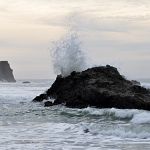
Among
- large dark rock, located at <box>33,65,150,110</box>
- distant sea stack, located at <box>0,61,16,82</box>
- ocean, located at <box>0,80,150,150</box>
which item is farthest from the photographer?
distant sea stack, located at <box>0,61,16,82</box>

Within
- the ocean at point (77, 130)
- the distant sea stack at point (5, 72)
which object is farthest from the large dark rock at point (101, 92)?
the distant sea stack at point (5, 72)

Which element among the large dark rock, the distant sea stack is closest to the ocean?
the large dark rock

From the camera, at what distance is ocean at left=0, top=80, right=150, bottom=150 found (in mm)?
11641

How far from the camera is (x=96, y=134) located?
43.9 feet

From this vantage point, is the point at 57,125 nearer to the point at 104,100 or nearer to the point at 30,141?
the point at 30,141

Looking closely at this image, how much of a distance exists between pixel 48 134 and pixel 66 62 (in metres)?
16.4

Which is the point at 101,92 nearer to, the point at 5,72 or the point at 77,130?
the point at 77,130

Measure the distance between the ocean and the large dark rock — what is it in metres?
1.11

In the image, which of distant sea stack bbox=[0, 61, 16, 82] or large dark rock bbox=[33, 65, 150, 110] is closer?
large dark rock bbox=[33, 65, 150, 110]

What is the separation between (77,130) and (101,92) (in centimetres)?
530

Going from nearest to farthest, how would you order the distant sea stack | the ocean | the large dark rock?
the ocean → the large dark rock → the distant sea stack

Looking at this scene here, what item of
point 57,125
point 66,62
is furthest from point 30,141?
point 66,62

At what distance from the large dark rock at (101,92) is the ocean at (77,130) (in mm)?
1111

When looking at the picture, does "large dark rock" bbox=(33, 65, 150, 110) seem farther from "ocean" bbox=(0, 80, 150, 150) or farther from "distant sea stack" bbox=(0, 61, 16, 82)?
"distant sea stack" bbox=(0, 61, 16, 82)
